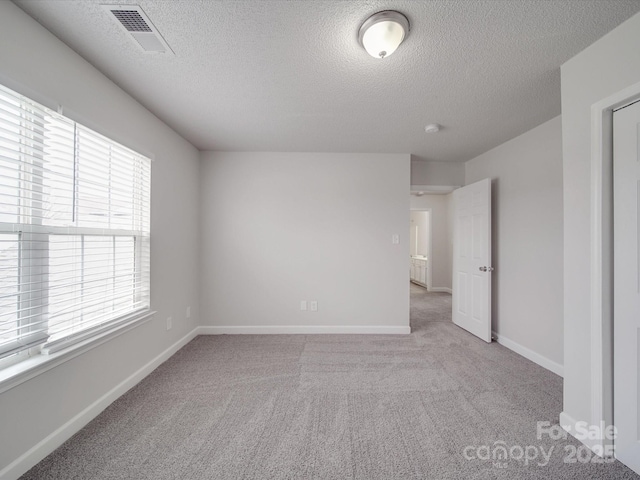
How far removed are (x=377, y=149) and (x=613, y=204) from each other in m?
2.24

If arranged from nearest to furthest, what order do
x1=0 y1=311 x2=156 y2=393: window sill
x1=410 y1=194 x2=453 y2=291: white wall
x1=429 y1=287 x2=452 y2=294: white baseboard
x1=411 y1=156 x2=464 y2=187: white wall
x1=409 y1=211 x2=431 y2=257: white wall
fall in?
x1=0 y1=311 x2=156 y2=393: window sill → x1=411 y1=156 x2=464 y2=187: white wall → x1=429 y1=287 x2=452 y2=294: white baseboard → x1=410 y1=194 x2=453 y2=291: white wall → x1=409 y1=211 x2=431 y2=257: white wall

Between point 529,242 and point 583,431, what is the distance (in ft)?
5.75

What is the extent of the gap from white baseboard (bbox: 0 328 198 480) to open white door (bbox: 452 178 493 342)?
12.2 ft

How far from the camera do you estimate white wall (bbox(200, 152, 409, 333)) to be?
3320 millimetres

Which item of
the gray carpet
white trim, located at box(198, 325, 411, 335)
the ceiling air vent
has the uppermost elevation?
the ceiling air vent

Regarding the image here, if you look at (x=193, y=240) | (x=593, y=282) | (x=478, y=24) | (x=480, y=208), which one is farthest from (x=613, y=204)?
(x=193, y=240)

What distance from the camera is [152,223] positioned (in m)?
2.35

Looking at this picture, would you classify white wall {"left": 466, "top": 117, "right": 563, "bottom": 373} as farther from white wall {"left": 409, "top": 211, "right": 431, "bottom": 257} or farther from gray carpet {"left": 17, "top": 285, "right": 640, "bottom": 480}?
white wall {"left": 409, "top": 211, "right": 431, "bottom": 257}

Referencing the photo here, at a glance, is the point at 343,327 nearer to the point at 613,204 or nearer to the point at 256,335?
the point at 256,335

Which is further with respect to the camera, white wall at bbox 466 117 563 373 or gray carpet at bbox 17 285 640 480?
white wall at bbox 466 117 563 373

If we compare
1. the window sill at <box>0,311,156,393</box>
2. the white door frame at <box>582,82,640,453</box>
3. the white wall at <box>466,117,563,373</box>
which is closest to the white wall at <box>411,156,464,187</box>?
the white wall at <box>466,117,563,373</box>

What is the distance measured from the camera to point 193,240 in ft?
10.3

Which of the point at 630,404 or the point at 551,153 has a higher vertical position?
the point at 551,153

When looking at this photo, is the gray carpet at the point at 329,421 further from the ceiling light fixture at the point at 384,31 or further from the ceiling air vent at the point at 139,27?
the ceiling air vent at the point at 139,27
